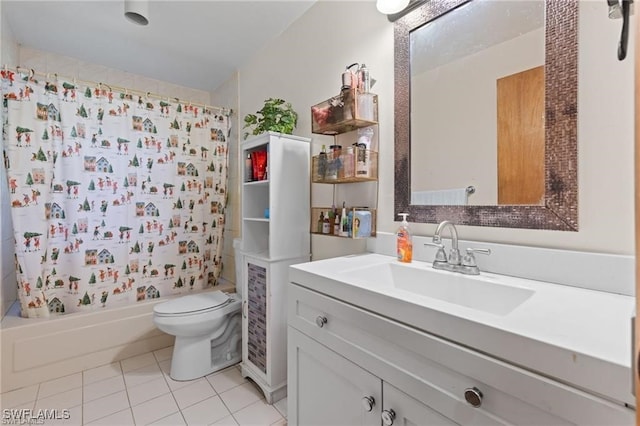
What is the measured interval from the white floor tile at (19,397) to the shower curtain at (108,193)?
1.40 feet

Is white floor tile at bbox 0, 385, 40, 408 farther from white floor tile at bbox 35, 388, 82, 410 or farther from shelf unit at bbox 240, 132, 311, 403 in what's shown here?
shelf unit at bbox 240, 132, 311, 403

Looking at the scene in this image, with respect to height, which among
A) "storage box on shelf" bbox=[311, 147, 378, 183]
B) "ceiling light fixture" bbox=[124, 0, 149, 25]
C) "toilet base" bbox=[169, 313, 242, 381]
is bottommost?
"toilet base" bbox=[169, 313, 242, 381]

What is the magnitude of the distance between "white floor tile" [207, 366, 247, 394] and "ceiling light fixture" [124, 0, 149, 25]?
2.22 m

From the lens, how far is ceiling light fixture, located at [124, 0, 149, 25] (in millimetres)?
1636

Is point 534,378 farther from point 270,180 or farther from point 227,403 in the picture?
point 227,403

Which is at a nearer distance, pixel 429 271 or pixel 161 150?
pixel 429 271

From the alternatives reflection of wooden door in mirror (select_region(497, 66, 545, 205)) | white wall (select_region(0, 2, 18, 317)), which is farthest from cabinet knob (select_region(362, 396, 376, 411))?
white wall (select_region(0, 2, 18, 317))

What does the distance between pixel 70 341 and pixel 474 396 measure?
7.80ft

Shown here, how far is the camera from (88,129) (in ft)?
6.72

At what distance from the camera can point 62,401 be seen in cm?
163

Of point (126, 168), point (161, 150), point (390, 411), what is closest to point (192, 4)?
point (161, 150)

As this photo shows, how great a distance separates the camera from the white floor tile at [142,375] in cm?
181

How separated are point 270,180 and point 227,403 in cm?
126

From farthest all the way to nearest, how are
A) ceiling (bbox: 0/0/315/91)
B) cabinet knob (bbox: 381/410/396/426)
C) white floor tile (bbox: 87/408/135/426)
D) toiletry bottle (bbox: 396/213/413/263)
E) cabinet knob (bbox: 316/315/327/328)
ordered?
ceiling (bbox: 0/0/315/91) → white floor tile (bbox: 87/408/135/426) → toiletry bottle (bbox: 396/213/413/263) → cabinet knob (bbox: 316/315/327/328) → cabinet knob (bbox: 381/410/396/426)
